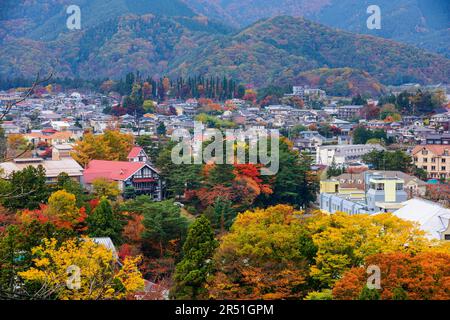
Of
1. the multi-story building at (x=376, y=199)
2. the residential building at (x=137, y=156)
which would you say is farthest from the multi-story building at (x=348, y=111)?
the multi-story building at (x=376, y=199)

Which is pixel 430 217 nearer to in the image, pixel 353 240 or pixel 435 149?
pixel 353 240

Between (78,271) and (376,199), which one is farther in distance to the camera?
(376,199)

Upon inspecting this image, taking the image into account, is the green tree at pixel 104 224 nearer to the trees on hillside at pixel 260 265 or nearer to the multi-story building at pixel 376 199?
the trees on hillside at pixel 260 265

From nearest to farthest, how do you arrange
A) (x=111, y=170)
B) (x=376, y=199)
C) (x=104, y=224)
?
(x=104, y=224)
(x=376, y=199)
(x=111, y=170)

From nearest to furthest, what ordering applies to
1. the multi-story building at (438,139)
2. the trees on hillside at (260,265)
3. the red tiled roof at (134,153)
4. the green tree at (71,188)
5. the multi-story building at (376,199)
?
the trees on hillside at (260,265) → the green tree at (71,188) → the multi-story building at (376,199) → the red tiled roof at (134,153) → the multi-story building at (438,139)

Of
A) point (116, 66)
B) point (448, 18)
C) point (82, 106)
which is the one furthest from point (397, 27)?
point (82, 106)

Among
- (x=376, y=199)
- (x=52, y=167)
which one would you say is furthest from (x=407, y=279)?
(x=52, y=167)
